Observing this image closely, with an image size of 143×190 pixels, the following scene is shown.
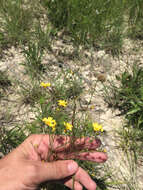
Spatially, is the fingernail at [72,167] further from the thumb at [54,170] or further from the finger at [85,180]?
the finger at [85,180]

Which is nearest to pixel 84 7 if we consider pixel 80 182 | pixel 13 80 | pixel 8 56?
pixel 8 56

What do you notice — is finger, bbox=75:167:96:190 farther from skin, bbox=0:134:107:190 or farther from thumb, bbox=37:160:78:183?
thumb, bbox=37:160:78:183

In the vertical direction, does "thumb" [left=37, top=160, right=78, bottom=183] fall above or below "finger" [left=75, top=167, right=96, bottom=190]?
above

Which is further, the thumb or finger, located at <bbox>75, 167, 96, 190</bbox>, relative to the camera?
finger, located at <bbox>75, 167, 96, 190</bbox>

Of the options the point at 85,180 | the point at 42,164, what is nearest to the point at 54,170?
the point at 42,164

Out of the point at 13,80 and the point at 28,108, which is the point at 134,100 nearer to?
the point at 28,108

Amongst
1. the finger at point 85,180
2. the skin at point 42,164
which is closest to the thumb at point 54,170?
the skin at point 42,164

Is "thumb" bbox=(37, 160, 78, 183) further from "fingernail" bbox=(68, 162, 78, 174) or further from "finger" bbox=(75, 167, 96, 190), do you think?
"finger" bbox=(75, 167, 96, 190)

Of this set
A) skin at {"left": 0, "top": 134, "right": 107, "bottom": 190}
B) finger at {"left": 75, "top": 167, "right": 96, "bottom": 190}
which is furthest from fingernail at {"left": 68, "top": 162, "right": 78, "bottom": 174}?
finger at {"left": 75, "top": 167, "right": 96, "bottom": 190}
